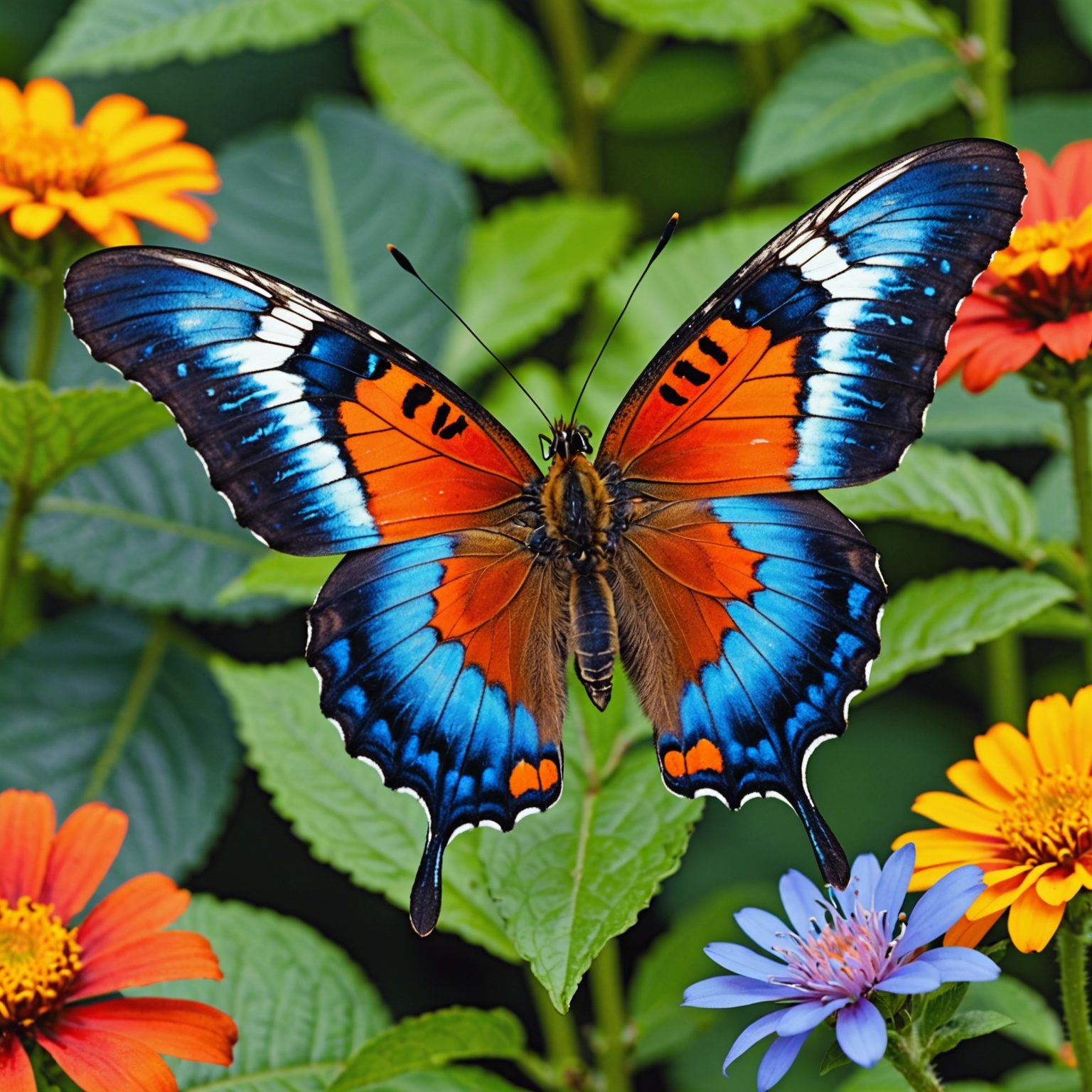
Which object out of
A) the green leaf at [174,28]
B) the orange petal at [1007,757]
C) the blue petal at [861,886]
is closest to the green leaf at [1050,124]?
the green leaf at [174,28]

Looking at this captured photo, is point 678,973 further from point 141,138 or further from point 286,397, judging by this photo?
point 141,138

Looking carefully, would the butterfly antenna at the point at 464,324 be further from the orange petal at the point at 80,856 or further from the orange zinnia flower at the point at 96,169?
the orange petal at the point at 80,856

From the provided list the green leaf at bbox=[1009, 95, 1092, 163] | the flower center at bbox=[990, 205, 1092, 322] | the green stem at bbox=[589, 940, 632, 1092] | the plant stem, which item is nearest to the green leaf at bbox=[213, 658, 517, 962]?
the green stem at bbox=[589, 940, 632, 1092]

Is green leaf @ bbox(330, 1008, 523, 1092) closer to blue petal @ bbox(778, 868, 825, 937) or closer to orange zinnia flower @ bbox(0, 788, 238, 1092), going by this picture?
orange zinnia flower @ bbox(0, 788, 238, 1092)

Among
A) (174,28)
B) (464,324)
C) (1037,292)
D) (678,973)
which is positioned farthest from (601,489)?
(174,28)

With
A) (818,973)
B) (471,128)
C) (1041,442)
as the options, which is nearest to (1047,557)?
(1041,442)

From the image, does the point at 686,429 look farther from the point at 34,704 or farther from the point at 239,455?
the point at 34,704

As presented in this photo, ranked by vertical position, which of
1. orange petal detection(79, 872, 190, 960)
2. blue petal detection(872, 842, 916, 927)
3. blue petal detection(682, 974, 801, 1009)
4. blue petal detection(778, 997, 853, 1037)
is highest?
blue petal detection(872, 842, 916, 927)
